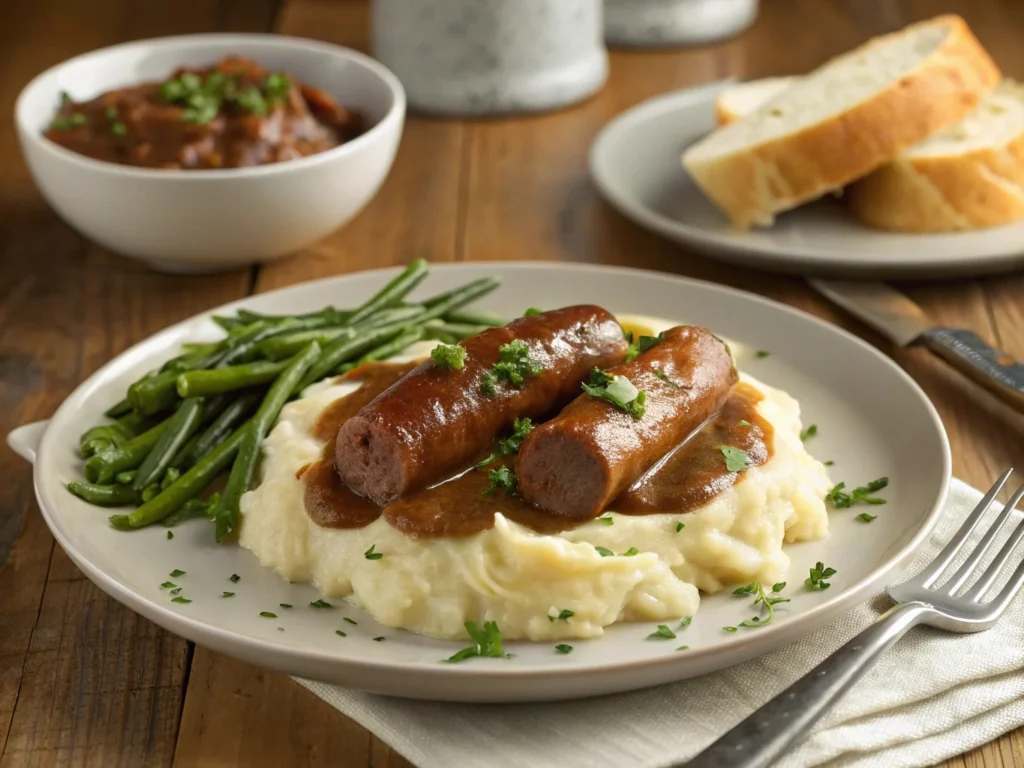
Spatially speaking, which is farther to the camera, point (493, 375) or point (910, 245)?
point (910, 245)

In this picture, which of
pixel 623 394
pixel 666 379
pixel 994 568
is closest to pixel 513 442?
pixel 623 394

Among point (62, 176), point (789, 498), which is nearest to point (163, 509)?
point (789, 498)

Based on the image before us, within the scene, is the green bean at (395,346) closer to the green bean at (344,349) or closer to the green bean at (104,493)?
the green bean at (344,349)

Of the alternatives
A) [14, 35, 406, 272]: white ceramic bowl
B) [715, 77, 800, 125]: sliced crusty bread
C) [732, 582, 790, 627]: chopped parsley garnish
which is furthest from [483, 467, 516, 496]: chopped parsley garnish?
[715, 77, 800, 125]: sliced crusty bread

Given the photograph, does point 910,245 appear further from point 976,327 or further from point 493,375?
point 493,375

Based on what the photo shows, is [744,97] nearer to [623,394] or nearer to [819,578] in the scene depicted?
[623,394]

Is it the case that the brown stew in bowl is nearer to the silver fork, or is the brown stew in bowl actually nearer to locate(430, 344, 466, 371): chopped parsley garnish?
locate(430, 344, 466, 371): chopped parsley garnish

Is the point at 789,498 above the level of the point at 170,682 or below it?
above
